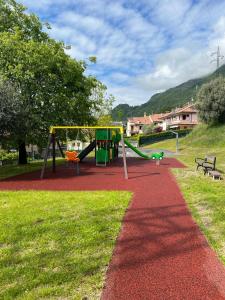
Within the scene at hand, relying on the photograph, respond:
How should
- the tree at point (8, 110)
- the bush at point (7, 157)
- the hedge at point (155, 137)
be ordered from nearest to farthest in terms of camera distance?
the tree at point (8, 110) → the bush at point (7, 157) → the hedge at point (155, 137)

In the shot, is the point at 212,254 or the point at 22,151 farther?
the point at 22,151

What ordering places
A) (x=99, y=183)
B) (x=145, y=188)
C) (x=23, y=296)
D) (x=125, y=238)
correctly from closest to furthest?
(x=23, y=296) < (x=125, y=238) < (x=145, y=188) < (x=99, y=183)

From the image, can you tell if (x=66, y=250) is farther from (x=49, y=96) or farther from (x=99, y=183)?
(x=49, y=96)

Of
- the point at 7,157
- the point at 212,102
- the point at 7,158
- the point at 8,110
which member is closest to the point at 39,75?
the point at 8,110

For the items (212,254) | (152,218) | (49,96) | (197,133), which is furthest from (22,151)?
(197,133)

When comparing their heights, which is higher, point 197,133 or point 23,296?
point 197,133

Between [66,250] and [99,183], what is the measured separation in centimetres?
743

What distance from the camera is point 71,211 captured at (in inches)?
296

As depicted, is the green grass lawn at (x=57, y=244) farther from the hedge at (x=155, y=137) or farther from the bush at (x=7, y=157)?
the hedge at (x=155, y=137)

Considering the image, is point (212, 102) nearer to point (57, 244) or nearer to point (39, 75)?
point (39, 75)

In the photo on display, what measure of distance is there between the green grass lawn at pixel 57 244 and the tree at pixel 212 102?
30892 millimetres

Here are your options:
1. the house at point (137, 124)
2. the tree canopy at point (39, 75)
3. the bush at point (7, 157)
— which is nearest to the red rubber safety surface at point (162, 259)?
the tree canopy at point (39, 75)

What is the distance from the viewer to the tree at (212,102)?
36.2 meters

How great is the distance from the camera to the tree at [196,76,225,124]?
1427 inches
